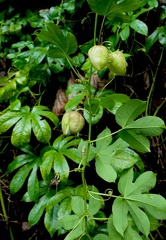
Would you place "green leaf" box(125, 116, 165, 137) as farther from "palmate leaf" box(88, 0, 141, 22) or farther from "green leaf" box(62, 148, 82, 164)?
"green leaf" box(62, 148, 82, 164)

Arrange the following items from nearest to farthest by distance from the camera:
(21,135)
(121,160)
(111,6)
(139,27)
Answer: (111,6) → (121,160) → (21,135) → (139,27)

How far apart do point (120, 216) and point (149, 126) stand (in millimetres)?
255

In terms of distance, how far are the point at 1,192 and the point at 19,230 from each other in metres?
0.20

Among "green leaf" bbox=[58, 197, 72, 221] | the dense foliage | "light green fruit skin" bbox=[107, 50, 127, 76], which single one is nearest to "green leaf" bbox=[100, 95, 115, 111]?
the dense foliage

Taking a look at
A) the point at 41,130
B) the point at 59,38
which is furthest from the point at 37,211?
the point at 59,38

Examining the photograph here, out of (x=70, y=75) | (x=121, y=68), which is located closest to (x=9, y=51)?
(x=70, y=75)

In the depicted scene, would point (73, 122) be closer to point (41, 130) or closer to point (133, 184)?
point (133, 184)

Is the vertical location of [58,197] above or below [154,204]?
below

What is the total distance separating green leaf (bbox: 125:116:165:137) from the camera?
790 millimetres

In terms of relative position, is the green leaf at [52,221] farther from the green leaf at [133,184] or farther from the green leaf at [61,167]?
the green leaf at [133,184]

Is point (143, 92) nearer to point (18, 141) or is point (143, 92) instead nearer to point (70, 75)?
point (70, 75)

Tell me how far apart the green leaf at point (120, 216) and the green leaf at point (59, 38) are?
43 cm

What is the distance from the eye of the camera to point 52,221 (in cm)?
118

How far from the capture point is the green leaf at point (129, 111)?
2.61 ft
